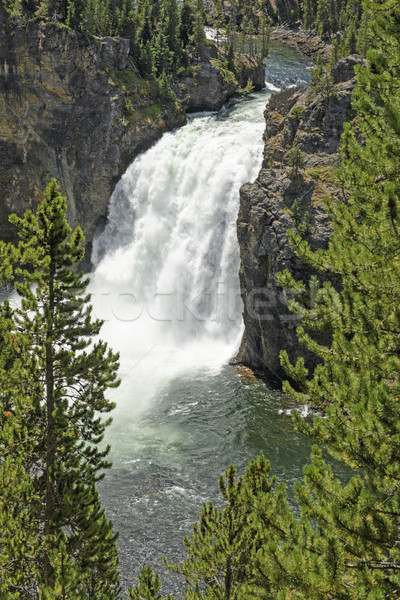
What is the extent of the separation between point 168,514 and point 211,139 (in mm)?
34465

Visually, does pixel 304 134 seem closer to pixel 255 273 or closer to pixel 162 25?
pixel 255 273

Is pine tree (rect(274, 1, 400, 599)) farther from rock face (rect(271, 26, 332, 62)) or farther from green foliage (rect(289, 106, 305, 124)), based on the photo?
rock face (rect(271, 26, 332, 62))

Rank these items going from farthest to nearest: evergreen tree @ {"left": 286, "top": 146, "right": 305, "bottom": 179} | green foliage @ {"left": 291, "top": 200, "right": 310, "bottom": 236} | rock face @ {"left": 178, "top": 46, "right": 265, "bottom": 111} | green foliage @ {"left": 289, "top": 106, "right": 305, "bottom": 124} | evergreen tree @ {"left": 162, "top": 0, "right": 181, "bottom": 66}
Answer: evergreen tree @ {"left": 162, "top": 0, "right": 181, "bottom": 66} → rock face @ {"left": 178, "top": 46, "right": 265, "bottom": 111} → green foliage @ {"left": 289, "top": 106, "right": 305, "bottom": 124} → evergreen tree @ {"left": 286, "top": 146, "right": 305, "bottom": 179} → green foliage @ {"left": 291, "top": 200, "right": 310, "bottom": 236}

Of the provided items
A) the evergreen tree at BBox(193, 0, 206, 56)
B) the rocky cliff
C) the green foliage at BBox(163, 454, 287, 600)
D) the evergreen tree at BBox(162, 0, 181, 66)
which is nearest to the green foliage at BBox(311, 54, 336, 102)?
the rocky cliff

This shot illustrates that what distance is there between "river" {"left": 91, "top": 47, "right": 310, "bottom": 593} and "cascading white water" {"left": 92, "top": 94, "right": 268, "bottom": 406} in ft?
0.35

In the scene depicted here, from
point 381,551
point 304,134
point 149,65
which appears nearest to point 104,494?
point 381,551

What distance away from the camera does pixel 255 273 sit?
98.7ft

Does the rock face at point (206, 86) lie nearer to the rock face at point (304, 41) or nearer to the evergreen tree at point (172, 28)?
the evergreen tree at point (172, 28)

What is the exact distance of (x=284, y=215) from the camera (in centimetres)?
2856

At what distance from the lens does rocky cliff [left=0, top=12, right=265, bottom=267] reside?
43219 millimetres

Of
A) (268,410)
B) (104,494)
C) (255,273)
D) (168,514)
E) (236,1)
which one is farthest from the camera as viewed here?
(236,1)

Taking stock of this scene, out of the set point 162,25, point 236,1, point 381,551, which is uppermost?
point 236,1

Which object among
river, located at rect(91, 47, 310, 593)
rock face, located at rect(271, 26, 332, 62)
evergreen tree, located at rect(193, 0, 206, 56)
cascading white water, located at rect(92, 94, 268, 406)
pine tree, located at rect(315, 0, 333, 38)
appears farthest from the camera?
pine tree, located at rect(315, 0, 333, 38)

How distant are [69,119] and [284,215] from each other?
28.1 m
